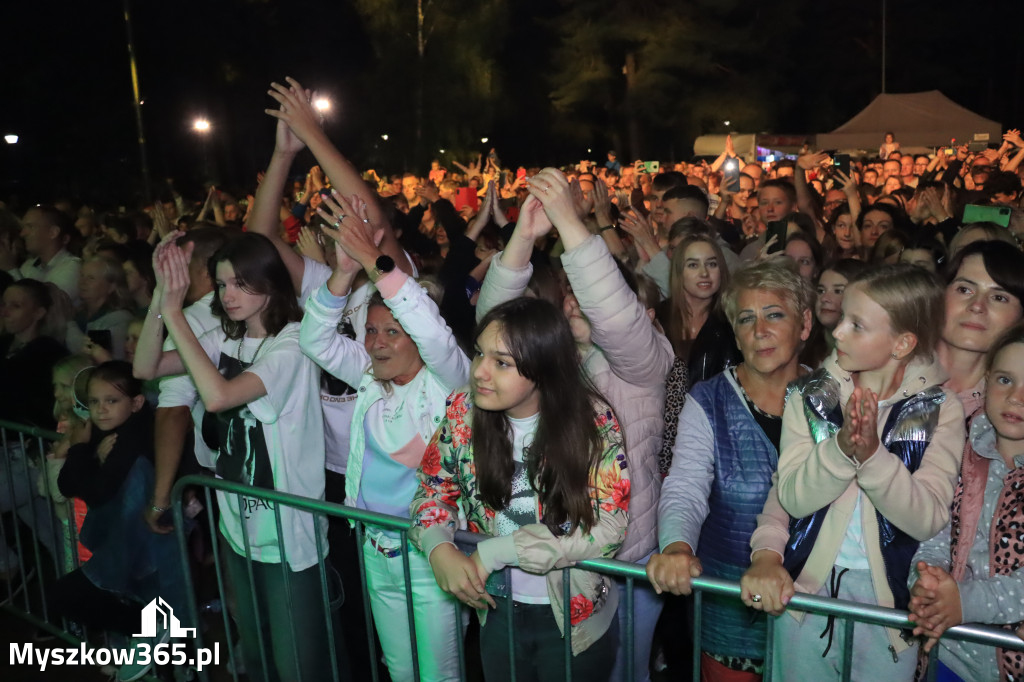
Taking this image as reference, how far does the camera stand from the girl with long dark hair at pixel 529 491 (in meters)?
2.73

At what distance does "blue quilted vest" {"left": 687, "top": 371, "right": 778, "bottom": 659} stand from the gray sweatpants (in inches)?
13.4

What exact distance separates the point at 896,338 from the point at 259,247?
2.55m

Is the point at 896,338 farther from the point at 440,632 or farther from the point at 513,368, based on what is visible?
the point at 440,632

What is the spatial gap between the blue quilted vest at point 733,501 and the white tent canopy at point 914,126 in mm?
19712

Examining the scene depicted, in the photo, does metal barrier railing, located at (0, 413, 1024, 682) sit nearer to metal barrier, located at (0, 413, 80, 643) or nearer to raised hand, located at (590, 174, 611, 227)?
metal barrier, located at (0, 413, 80, 643)

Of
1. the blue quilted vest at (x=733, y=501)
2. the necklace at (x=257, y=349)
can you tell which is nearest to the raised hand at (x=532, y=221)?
the blue quilted vest at (x=733, y=501)

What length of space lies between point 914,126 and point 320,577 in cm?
2078

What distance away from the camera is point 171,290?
3.70 meters

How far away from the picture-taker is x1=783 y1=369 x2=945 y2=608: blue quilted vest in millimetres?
2578

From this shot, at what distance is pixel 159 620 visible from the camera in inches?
168

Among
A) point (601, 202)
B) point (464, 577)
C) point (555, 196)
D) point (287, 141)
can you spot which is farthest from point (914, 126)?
point (464, 577)

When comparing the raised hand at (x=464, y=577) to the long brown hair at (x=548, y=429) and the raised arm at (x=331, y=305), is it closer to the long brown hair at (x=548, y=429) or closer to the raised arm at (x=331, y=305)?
the long brown hair at (x=548, y=429)
